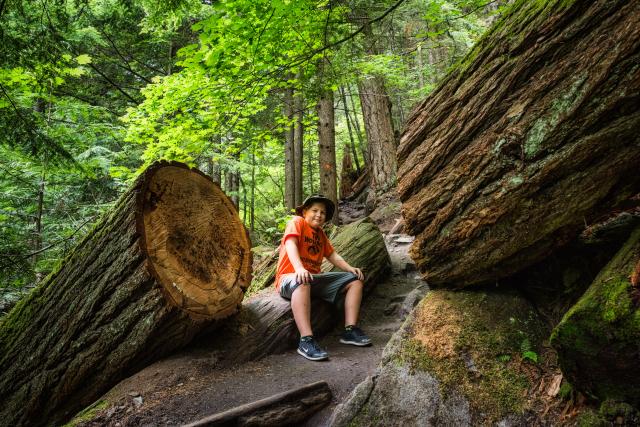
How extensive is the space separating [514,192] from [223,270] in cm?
292

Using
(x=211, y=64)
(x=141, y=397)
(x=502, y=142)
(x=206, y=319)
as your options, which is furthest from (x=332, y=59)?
(x=141, y=397)

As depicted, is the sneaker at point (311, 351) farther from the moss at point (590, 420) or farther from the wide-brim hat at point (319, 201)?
the moss at point (590, 420)

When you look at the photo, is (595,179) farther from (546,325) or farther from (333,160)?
(333,160)

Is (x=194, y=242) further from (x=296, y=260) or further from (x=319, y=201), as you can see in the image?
(x=319, y=201)

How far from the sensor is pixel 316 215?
15.8ft

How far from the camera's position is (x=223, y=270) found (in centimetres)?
399

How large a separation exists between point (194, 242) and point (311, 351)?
1732 millimetres

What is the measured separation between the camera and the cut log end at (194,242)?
11.2 feet

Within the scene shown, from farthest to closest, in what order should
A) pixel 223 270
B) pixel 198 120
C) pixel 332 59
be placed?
1. pixel 198 120
2. pixel 332 59
3. pixel 223 270

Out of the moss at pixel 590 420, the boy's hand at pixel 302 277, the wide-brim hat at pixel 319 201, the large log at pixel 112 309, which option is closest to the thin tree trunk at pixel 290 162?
the wide-brim hat at pixel 319 201

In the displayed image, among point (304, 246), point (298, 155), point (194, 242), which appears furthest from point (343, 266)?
point (298, 155)

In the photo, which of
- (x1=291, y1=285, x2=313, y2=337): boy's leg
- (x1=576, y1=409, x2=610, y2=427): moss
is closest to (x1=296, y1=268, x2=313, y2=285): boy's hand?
(x1=291, y1=285, x2=313, y2=337): boy's leg

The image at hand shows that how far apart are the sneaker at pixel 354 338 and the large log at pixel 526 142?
163 cm

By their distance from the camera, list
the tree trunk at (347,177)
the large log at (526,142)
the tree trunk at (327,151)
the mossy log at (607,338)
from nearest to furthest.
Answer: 1. the mossy log at (607,338)
2. the large log at (526,142)
3. the tree trunk at (327,151)
4. the tree trunk at (347,177)
